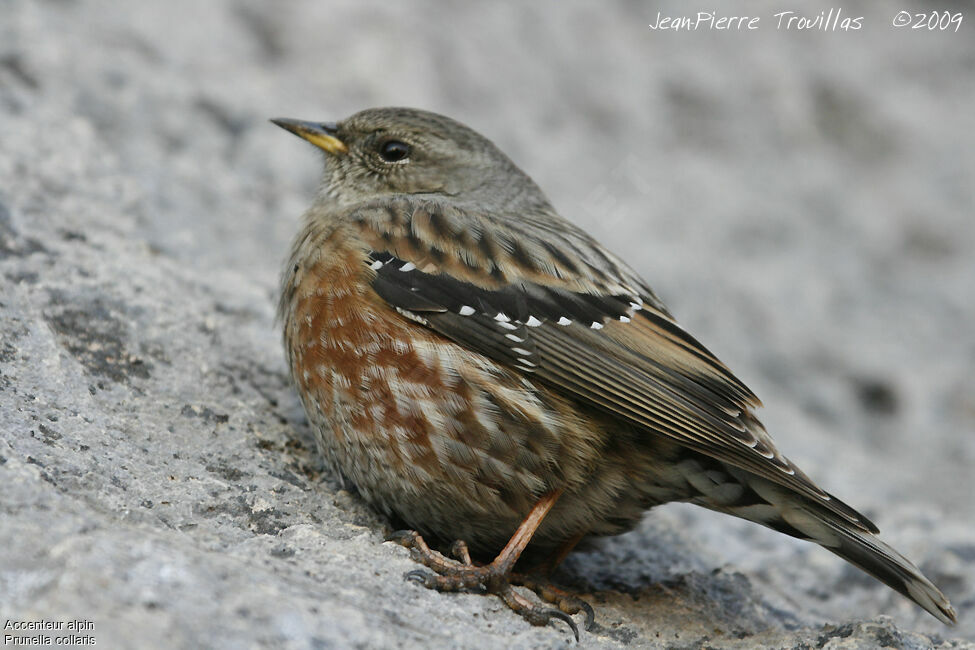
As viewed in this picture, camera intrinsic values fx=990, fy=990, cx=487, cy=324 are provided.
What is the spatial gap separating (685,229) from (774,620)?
382cm

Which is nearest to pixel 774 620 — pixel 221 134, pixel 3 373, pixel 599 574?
pixel 599 574

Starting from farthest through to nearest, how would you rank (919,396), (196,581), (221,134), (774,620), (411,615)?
(919,396), (221,134), (774,620), (411,615), (196,581)

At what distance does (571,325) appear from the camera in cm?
373

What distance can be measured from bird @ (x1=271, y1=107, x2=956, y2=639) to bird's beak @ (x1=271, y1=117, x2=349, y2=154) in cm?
106

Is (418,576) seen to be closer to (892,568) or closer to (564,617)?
(564,617)

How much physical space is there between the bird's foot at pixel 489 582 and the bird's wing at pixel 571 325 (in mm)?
→ 662

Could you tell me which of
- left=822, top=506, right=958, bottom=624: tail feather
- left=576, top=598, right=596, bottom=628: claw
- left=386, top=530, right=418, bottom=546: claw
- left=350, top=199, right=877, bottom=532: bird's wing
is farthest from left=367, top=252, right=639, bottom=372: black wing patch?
left=822, top=506, right=958, bottom=624: tail feather

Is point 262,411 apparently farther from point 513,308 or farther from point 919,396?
point 919,396

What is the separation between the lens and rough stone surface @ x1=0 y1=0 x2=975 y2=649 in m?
2.88

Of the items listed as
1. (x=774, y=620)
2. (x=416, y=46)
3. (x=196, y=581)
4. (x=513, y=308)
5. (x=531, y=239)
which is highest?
(x=416, y=46)

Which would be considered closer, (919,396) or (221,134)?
(221,134)

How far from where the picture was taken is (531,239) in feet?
13.4

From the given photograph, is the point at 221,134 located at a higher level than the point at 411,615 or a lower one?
higher

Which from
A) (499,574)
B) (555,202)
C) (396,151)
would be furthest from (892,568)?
(555,202)
